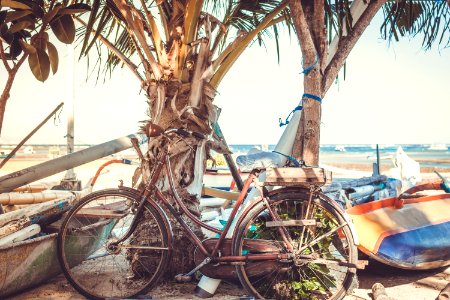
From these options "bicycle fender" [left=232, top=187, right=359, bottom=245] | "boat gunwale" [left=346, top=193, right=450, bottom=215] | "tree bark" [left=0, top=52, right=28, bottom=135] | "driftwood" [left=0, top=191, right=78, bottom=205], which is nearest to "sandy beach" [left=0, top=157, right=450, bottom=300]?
"boat gunwale" [left=346, top=193, right=450, bottom=215]

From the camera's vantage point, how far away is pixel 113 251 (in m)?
3.43

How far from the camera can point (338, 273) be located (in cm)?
336

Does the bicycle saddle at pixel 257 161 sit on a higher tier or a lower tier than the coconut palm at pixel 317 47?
lower

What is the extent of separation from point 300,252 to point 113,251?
5.05ft

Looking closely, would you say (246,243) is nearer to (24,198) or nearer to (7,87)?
(7,87)

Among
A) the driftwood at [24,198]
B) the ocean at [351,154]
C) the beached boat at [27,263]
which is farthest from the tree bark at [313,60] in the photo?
the ocean at [351,154]

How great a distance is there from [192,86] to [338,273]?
2080mm

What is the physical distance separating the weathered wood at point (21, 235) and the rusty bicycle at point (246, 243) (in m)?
0.31

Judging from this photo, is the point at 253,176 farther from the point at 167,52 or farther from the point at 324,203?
the point at 167,52

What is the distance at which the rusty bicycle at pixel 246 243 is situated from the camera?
3080 mm

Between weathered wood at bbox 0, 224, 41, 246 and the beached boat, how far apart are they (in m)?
0.10

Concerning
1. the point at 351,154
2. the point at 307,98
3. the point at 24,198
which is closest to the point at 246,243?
the point at 307,98

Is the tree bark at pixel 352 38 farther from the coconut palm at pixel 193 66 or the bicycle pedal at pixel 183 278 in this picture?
the bicycle pedal at pixel 183 278

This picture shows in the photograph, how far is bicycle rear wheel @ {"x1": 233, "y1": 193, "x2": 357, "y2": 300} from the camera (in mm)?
3051
